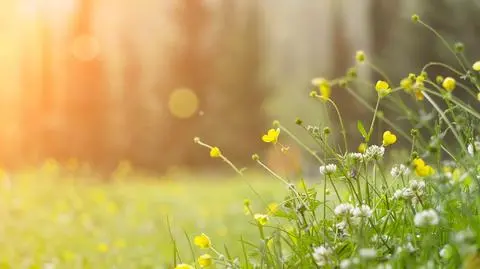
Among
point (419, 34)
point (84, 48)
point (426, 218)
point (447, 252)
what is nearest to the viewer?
point (426, 218)

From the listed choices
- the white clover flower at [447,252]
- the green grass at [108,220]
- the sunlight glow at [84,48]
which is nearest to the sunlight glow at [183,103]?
the sunlight glow at [84,48]

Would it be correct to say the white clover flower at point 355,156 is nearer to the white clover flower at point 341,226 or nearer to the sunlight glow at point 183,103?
the white clover flower at point 341,226

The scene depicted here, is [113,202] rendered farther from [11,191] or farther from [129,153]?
[129,153]

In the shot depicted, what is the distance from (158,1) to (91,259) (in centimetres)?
2050

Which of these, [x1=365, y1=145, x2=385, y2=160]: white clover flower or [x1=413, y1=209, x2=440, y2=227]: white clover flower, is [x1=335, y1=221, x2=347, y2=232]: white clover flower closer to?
[x1=365, y1=145, x2=385, y2=160]: white clover flower

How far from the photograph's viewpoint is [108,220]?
27.6 ft

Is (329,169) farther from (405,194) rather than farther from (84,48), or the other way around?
(84,48)

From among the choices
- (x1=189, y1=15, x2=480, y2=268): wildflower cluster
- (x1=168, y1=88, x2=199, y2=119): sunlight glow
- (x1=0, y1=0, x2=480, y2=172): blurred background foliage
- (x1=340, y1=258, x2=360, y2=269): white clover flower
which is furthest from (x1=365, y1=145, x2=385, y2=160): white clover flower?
(x1=168, y1=88, x2=199, y2=119): sunlight glow

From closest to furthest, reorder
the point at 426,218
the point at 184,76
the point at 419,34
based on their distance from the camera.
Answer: the point at 426,218, the point at 419,34, the point at 184,76

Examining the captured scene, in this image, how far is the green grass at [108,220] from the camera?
235 inches

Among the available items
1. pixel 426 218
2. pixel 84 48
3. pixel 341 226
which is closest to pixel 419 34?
pixel 84 48

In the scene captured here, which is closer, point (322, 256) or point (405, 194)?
point (322, 256)

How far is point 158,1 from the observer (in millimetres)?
25609

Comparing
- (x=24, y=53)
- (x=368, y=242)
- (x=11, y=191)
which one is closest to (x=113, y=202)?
(x=11, y=191)
